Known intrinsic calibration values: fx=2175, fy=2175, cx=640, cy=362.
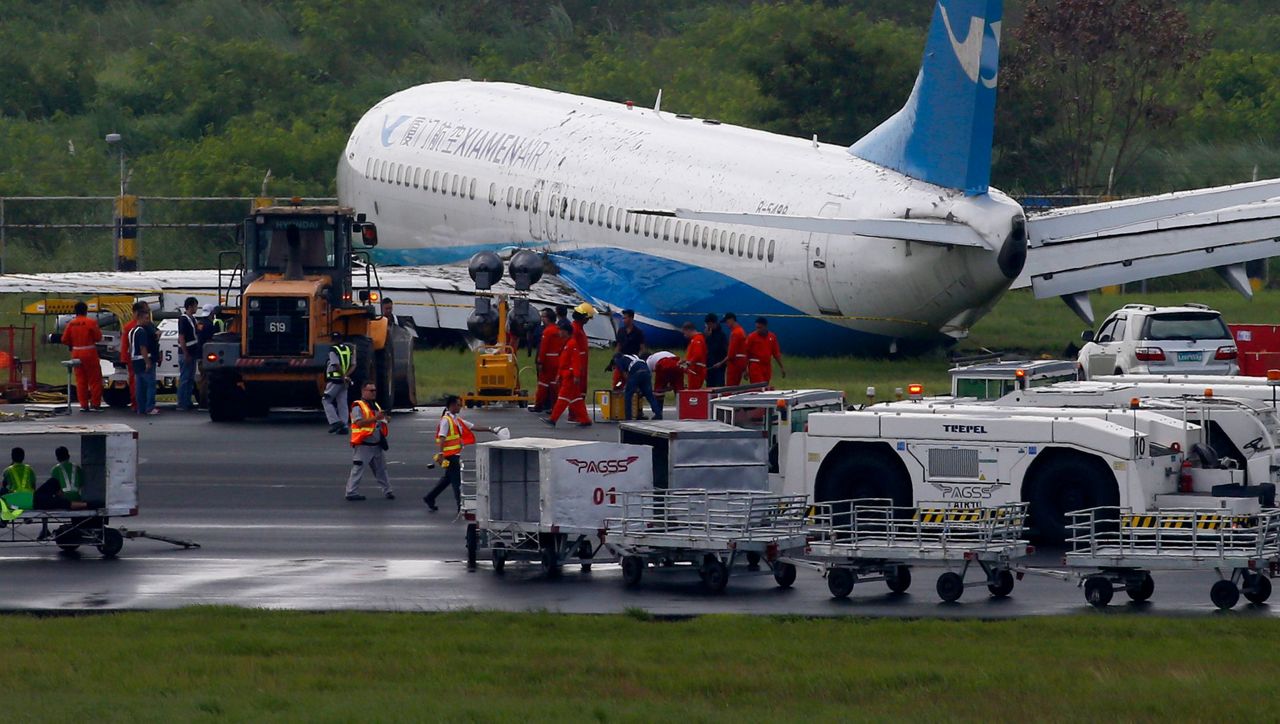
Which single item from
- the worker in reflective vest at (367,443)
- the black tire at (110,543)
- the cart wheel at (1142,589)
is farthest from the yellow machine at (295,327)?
the cart wheel at (1142,589)

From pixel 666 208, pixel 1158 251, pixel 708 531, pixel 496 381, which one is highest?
pixel 666 208

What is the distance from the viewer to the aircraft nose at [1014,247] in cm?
3475

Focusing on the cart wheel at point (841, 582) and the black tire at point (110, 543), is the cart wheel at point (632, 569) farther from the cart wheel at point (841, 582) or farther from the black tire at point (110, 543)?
the black tire at point (110, 543)

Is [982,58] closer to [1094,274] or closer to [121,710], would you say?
[1094,274]

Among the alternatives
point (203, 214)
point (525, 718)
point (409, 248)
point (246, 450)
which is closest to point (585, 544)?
point (525, 718)

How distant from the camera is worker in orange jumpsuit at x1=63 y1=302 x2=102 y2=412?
35.2 m

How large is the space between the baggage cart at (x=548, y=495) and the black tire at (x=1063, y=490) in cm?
404

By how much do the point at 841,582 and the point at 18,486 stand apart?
902 cm

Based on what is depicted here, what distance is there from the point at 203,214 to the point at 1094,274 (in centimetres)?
3153

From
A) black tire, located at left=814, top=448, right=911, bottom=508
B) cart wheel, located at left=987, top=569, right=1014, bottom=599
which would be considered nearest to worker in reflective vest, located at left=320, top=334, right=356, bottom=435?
black tire, located at left=814, top=448, right=911, bottom=508

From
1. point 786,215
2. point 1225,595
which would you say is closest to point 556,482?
point 1225,595

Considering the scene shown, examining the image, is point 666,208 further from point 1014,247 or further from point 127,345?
point 127,345

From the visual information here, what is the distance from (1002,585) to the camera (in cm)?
1970

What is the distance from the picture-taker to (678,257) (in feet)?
134
